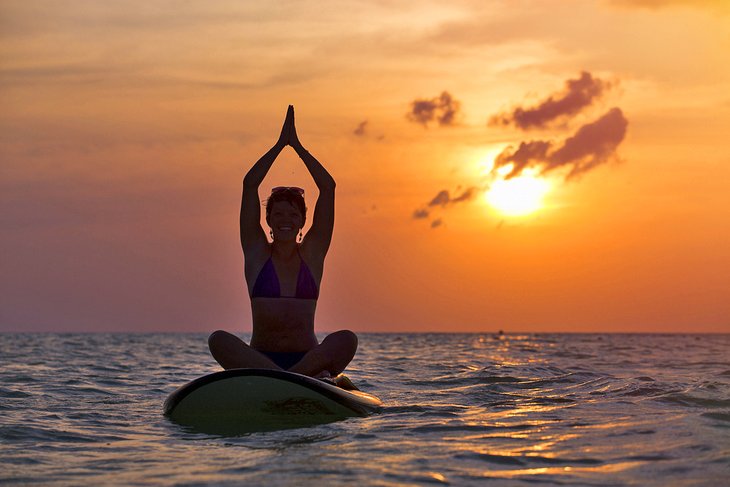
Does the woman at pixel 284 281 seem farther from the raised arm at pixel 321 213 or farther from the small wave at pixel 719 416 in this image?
the small wave at pixel 719 416

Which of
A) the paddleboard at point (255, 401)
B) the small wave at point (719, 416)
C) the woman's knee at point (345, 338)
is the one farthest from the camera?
the woman's knee at point (345, 338)

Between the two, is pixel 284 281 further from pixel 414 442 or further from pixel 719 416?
pixel 719 416

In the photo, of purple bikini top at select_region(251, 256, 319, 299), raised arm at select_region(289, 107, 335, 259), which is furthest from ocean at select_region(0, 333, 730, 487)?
raised arm at select_region(289, 107, 335, 259)

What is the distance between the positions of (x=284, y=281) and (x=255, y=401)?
1405 mm

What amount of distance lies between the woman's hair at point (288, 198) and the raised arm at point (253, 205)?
0.16 meters

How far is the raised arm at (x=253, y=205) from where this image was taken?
9617mm

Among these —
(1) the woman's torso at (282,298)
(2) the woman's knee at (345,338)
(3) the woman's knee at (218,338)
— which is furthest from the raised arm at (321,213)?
(3) the woman's knee at (218,338)

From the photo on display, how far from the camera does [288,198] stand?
31.9 ft

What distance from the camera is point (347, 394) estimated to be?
9406 mm

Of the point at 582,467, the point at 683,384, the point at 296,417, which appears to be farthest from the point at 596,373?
the point at 582,467

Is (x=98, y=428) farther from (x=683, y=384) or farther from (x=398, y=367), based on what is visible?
(x=398, y=367)

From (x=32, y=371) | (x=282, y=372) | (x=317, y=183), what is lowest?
(x=32, y=371)

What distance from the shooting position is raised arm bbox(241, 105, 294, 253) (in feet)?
31.6

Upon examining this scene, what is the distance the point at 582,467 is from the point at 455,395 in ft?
19.0
